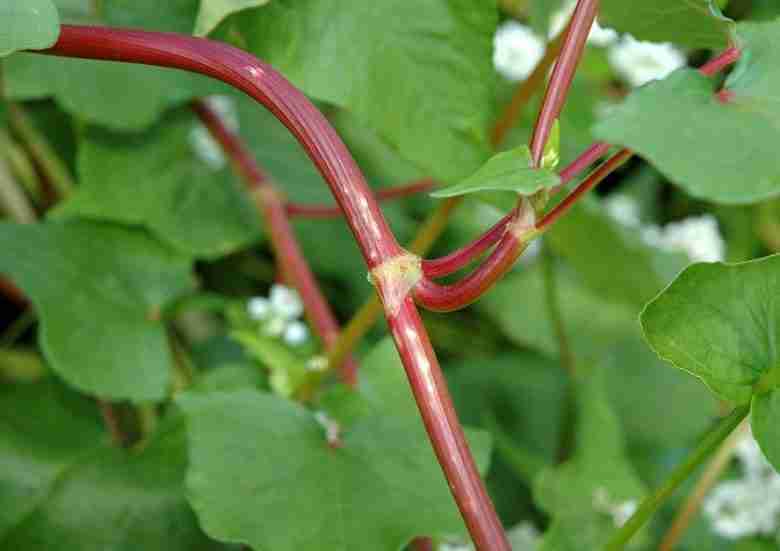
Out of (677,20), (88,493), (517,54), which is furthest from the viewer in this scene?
(517,54)

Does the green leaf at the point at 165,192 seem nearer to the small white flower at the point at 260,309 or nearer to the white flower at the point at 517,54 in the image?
the small white flower at the point at 260,309

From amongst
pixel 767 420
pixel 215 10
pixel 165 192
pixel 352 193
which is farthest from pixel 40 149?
pixel 767 420

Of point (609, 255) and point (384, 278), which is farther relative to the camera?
point (609, 255)

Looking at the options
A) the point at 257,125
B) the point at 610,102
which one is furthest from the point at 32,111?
the point at 610,102

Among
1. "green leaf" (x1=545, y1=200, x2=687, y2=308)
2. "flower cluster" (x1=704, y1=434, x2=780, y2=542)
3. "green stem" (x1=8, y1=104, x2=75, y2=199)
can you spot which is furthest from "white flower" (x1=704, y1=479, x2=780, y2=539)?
"green stem" (x1=8, y1=104, x2=75, y2=199)

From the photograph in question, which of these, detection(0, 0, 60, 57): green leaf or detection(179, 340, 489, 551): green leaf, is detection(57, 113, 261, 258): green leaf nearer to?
detection(179, 340, 489, 551): green leaf

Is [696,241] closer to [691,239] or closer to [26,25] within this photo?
[691,239]
